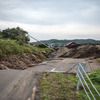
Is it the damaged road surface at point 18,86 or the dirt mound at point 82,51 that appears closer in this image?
the damaged road surface at point 18,86

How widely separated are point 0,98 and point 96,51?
52.1ft

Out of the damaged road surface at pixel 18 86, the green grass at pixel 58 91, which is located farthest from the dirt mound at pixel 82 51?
the green grass at pixel 58 91

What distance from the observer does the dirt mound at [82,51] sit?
17953 mm

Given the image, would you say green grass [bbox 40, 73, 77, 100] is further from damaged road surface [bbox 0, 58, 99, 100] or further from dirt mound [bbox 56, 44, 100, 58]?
dirt mound [bbox 56, 44, 100, 58]

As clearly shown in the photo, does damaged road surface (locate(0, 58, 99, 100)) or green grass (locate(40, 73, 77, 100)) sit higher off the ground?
green grass (locate(40, 73, 77, 100))

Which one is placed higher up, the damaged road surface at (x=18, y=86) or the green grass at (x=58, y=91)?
the green grass at (x=58, y=91)

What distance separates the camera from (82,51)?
1873 centimetres

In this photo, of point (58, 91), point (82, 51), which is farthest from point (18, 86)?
point (82, 51)

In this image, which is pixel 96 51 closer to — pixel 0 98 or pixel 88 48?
pixel 88 48

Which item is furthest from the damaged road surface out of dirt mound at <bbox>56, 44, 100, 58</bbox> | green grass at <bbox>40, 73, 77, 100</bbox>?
dirt mound at <bbox>56, 44, 100, 58</bbox>

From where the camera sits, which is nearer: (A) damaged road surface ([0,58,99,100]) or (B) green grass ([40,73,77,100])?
(B) green grass ([40,73,77,100])

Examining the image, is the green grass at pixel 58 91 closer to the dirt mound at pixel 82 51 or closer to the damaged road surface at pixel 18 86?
the damaged road surface at pixel 18 86

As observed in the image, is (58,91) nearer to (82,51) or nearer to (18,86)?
(18,86)

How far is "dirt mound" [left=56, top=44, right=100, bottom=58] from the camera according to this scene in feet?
58.9
